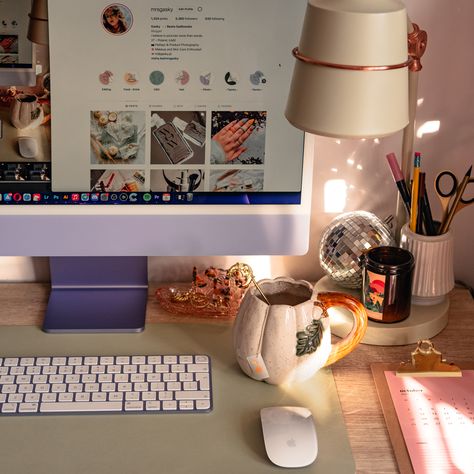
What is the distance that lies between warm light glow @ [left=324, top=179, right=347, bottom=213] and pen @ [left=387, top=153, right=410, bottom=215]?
137mm

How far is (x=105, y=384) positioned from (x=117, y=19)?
425 millimetres

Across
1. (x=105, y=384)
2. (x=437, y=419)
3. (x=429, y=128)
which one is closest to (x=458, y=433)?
(x=437, y=419)

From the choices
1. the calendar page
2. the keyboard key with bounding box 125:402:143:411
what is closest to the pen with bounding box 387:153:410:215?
the calendar page

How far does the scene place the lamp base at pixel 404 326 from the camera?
112cm

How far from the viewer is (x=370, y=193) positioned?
1305 millimetres

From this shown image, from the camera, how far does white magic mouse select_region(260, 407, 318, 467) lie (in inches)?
34.7

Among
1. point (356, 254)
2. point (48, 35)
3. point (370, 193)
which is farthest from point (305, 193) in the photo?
point (48, 35)

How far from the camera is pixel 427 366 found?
3.46ft

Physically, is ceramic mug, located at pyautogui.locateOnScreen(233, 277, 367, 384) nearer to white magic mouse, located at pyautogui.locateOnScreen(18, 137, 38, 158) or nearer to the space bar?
the space bar

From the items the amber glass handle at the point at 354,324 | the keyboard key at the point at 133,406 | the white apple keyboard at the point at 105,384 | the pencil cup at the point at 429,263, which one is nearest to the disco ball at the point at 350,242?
the pencil cup at the point at 429,263

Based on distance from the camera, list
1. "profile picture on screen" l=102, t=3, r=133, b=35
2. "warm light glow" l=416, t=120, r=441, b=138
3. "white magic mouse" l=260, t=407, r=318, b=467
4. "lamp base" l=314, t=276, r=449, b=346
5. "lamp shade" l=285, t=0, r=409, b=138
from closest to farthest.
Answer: "lamp shade" l=285, t=0, r=409, b=138, "white magic mouse" l=260, t=407, r=318, b=467, "profile picture on screen" l=102, t=3, r=133, b=35, "lamp base" l=314, t=276, r=449, b=346, "warm light glow" l=416, t=120, r=441, b=138

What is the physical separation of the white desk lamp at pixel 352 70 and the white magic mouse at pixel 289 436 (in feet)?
1.06

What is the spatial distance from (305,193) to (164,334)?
0.26 meters

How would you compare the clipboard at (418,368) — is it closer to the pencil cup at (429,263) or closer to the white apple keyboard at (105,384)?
the pencil cup at (429,263)
